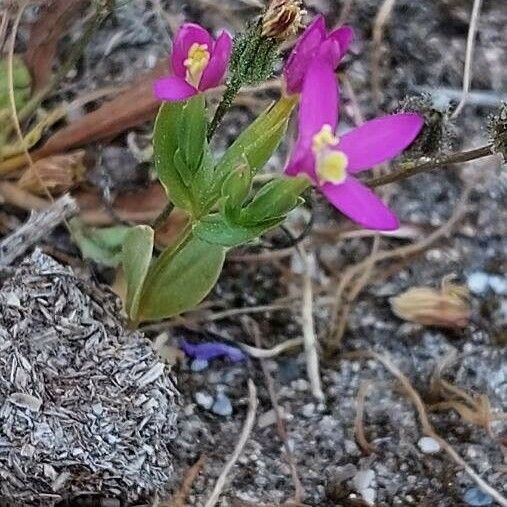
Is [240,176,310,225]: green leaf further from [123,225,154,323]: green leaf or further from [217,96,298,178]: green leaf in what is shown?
[123,225,154,323]: green leaf

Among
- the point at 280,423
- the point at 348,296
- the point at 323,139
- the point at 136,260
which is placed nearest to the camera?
the point at 323,139

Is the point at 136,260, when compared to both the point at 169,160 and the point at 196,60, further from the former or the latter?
the point at 196,60

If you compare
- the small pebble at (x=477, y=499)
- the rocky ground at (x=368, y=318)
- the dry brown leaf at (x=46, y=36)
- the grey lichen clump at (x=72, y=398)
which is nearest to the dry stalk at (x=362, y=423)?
the rocky ground at (x=368, y=318)

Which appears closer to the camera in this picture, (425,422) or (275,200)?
(275,200)

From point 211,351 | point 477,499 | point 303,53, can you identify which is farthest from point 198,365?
point 303,53

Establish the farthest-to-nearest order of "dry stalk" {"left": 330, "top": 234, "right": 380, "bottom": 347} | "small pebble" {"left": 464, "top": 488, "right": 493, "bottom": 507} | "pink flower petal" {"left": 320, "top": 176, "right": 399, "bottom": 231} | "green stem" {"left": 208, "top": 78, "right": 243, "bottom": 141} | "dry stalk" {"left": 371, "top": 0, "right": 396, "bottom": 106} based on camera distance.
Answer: "dry stalk" {"left": 371, "top": 0, "right": 396, "bottom": 106} < "dry stalk" {"left": 330, "top": 234, "right": 380, "bottom": 347} < "small pebble" {"left": 464, "top": 488, "right": 493, "bottom": 507} < "green stem" {"left": 208, "top": 78, "right": 243, "bottom": 141} < "pink flower petal" {"left": 320, "top": 176, "right": 399, "bottom": 231}

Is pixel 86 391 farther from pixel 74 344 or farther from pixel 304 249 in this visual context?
pixel 304 249

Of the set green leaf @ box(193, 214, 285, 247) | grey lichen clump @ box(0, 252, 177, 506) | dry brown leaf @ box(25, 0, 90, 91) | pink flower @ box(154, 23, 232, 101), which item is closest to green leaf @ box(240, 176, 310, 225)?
green leaf @ box(193, 214, 285, 247)
